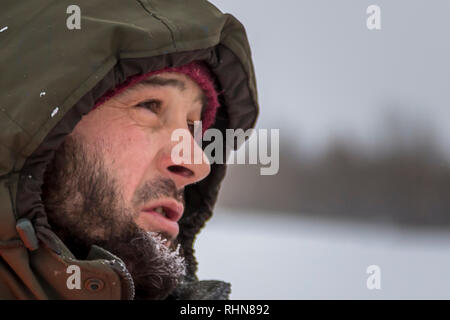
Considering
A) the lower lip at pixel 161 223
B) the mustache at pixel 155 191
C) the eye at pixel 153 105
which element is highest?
the eye at pixel 153 105

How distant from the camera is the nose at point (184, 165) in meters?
1.77

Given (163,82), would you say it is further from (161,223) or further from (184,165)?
(161,223)

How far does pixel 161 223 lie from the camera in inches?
68.9

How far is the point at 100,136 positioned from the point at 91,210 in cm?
23

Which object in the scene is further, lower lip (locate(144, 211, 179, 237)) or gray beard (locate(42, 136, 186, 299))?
lower lip (locate(144, 211, 179, 237))

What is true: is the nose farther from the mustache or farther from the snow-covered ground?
the snow-covered ground

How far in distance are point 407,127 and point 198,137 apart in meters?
11.7

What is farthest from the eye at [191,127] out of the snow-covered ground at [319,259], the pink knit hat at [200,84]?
the snow-covered ground at [319,259]

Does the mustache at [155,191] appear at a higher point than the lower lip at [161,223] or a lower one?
higher

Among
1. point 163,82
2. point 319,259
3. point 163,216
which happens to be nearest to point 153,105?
point 163,82

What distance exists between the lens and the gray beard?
1.61 metres

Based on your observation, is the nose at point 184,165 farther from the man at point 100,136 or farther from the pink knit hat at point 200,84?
the pink knit hat at point 200,84

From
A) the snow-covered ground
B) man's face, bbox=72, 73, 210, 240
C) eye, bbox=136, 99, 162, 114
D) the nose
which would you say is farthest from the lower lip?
the snow-covered ground

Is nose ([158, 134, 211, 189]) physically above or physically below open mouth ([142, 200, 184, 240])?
above
